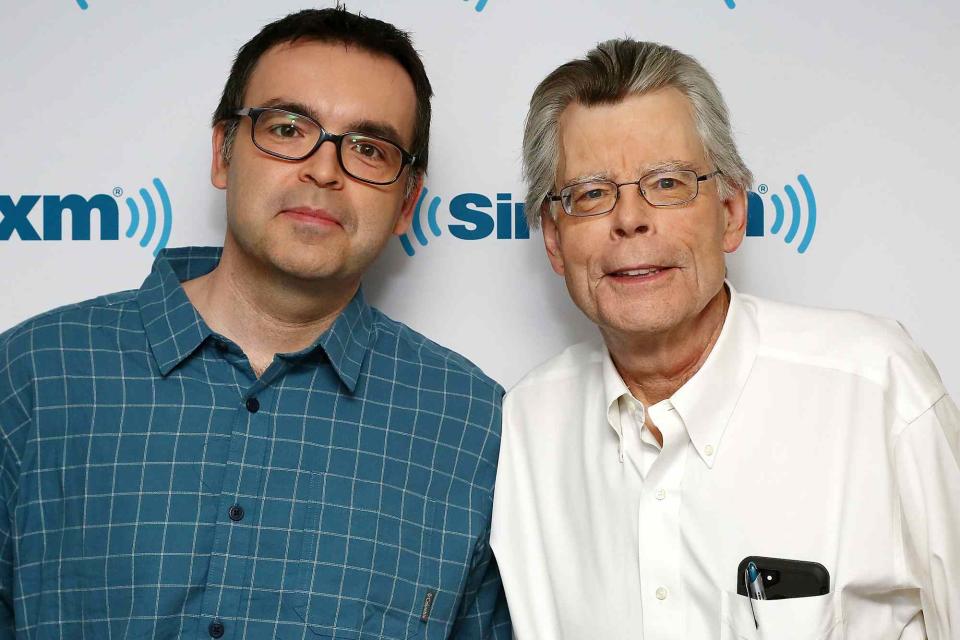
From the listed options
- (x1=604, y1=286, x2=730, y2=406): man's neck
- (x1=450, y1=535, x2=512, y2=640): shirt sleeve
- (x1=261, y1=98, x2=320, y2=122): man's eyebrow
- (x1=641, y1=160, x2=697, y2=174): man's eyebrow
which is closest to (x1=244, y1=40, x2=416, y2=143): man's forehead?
(x1=261, y1=98, x2=320, y2=122): man's eyebrow

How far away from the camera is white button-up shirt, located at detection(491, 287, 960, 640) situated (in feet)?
4.51

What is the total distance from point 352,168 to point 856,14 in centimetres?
118

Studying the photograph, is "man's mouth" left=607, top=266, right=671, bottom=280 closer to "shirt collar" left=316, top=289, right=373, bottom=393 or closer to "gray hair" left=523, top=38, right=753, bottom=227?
"gray hair" left=523, top=38, right=753, bottom=227

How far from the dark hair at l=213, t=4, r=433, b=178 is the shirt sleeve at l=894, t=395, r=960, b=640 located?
1.02 metres

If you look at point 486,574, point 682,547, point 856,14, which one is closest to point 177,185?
point 486,574

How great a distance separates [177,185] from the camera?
6.48ft

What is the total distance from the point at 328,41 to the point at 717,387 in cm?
95

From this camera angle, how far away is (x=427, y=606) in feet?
5.15

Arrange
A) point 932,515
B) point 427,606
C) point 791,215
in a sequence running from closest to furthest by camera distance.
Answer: point 932,515
point 427,606
point 791,215

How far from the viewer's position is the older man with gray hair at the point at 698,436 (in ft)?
4.52

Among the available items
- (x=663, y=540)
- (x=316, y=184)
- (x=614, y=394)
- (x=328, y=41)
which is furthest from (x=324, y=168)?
(x=663, y=540)

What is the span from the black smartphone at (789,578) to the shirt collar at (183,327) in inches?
29.8

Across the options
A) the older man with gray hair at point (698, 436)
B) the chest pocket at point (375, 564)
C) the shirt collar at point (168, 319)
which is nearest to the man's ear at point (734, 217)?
the older man with gray hair at point (698, 436)

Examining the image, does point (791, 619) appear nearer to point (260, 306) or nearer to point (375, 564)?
point (375, 564)
